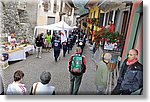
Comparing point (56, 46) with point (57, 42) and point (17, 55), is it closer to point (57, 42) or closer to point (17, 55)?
point (57, 42)

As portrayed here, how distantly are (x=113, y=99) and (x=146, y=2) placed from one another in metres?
1.00

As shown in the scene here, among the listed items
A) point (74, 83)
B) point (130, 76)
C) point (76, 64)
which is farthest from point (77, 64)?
point (130, 76)

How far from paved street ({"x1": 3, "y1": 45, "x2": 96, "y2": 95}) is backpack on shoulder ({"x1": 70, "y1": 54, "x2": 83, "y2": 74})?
57mm

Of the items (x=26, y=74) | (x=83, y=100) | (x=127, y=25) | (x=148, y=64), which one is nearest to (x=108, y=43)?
(x=127, y=25)

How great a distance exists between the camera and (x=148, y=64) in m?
2.36

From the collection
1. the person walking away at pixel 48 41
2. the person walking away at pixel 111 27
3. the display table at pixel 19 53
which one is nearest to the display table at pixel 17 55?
the display table at pixel 19 53

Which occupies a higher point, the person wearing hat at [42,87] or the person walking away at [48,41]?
the person walking away at [48,41]

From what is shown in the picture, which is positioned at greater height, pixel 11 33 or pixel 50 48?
pixel 11 33

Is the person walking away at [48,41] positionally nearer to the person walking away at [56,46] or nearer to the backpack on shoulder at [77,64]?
the person walking away at [56,46]

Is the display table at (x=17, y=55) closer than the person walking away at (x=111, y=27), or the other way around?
the display table at (x=17, y=55)

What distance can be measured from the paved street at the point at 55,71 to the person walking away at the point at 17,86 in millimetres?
34

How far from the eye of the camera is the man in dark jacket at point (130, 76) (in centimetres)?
234

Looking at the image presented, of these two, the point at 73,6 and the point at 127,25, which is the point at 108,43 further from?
the point at 73,6

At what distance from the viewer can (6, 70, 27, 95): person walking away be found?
223 centimetres
